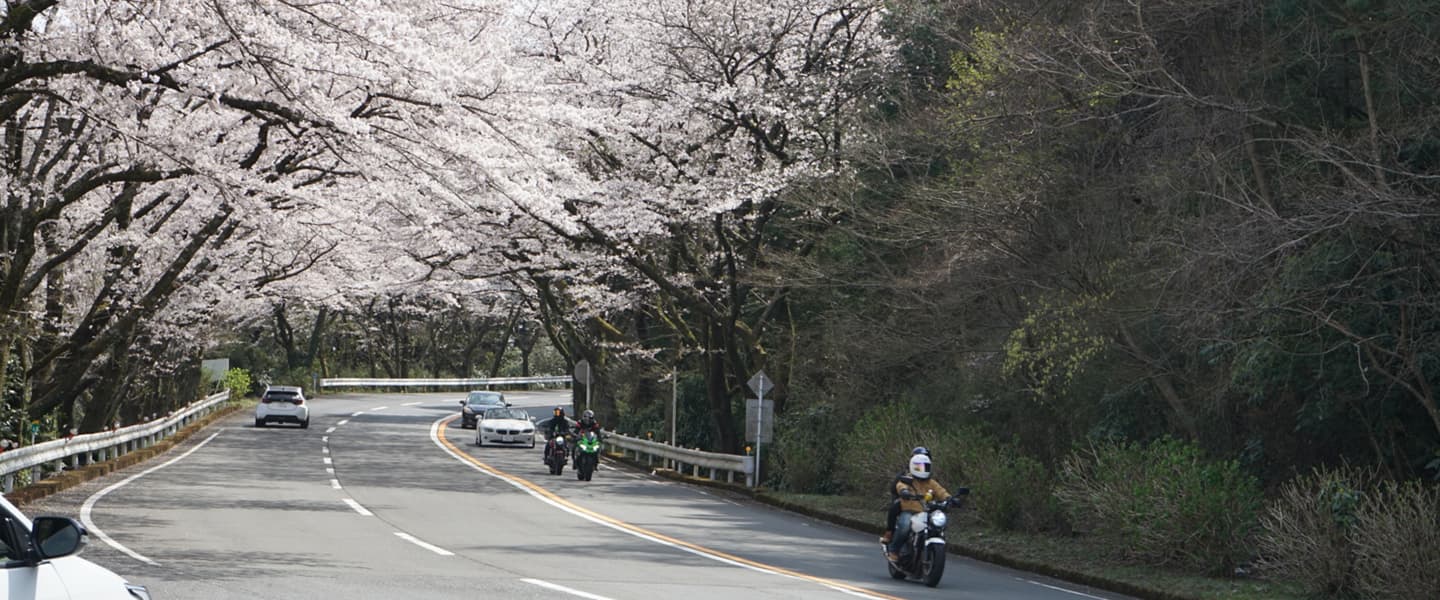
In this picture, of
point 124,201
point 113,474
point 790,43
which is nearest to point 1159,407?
point 790,43

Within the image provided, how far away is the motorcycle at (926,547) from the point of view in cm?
1582

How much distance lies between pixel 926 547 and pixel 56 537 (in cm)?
1142

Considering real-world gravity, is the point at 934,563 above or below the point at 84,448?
below

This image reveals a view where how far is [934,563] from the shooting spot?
15.8 m

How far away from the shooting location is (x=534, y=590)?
13.3 metres

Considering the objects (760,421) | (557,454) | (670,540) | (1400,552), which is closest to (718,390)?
(557,454)

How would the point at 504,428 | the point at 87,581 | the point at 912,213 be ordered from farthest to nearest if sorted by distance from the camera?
the point at 504,428, the point at 912,213, the point at 87,581

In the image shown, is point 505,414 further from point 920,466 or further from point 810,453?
point 920,466

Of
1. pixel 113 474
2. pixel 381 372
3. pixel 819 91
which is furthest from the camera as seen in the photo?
pixel 381 372

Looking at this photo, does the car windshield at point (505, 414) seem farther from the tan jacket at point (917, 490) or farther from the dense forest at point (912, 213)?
the tan jacket at point (917, 490)

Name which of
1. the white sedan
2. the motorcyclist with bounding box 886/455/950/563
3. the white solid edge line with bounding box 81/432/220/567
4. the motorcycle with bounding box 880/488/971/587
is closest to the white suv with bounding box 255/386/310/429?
the white sedan

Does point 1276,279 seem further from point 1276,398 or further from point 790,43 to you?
point 790,43

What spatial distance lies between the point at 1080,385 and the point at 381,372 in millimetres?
72862

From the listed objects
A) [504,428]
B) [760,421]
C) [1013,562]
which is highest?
[760,421]
